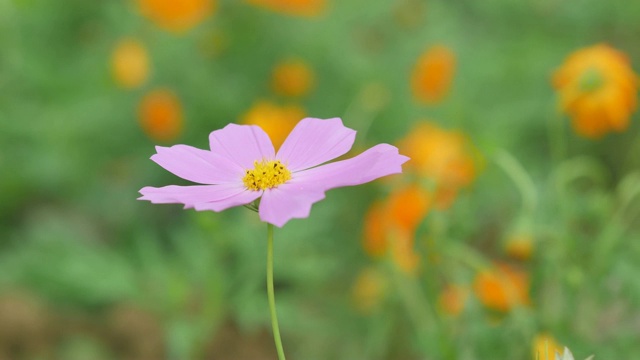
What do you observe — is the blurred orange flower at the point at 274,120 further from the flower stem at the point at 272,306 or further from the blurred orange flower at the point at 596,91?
the flower stem at the point at 272,306

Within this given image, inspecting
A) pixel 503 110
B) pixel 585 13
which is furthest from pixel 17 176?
pixel 585 13

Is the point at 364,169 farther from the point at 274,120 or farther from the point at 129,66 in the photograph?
the point at 129,66

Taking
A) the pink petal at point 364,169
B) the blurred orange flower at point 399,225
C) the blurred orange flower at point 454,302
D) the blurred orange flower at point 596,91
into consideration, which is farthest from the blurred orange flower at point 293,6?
the pink petal at point 364,169

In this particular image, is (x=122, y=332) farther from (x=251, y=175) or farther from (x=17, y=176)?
(x=251, y=175)

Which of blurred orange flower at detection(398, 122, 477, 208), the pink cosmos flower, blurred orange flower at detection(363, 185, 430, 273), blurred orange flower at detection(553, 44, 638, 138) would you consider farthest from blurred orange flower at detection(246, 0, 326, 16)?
the pink cosmos flower

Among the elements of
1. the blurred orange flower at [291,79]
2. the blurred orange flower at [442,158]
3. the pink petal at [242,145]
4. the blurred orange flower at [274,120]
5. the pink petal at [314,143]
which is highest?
the blurred orange flower at [291,79]

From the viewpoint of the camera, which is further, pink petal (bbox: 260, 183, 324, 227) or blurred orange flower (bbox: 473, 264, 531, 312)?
blurred orange flower (bbox: 473, 264, 531, 312)

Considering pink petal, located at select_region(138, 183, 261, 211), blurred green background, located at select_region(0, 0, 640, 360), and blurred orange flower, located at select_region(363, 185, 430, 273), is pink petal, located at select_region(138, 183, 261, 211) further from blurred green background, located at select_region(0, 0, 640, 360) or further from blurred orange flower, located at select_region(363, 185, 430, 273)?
blurred orange flower, located at select_region(363, 185, 430, 273)
